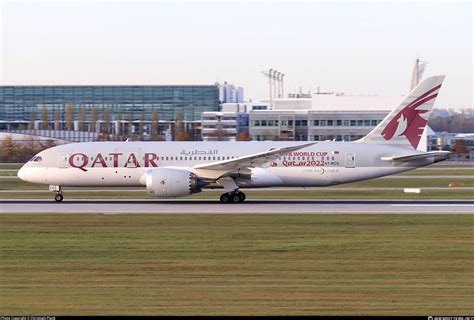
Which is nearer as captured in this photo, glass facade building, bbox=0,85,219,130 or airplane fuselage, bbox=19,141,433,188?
airplane fuselage, bbox=19,141,433,188

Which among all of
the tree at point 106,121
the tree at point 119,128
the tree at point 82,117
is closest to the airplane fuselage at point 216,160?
the tree at point 106,121

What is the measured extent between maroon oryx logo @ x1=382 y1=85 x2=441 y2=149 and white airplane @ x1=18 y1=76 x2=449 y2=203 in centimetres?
5

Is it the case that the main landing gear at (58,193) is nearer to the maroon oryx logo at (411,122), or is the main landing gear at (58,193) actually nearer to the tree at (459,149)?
the maroon oryx logo at (411,122)

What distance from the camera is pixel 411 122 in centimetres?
4272

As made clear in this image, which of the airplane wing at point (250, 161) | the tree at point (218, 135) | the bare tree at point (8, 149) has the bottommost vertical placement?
the airplane wing at point (250, 161)

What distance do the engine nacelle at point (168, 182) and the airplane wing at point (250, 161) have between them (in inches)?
62.8

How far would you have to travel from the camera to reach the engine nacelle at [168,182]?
128 ft

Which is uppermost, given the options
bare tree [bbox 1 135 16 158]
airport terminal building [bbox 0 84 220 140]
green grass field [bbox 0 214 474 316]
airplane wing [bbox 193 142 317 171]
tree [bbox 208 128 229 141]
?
airport terminal building [bbox 0 84 220 140]

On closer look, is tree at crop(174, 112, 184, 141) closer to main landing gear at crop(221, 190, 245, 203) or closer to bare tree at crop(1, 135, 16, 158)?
bare tree at crop(1, 135, 16, 158)

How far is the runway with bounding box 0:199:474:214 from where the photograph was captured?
120 ft

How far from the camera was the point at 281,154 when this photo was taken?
4094 centimetres

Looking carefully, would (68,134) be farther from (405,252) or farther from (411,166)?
(405,252)

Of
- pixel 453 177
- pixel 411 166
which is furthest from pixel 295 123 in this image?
pixel 411 166

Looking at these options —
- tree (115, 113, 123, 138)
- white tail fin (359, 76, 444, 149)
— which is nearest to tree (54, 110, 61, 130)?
tree (115, 113, 123, 138)
